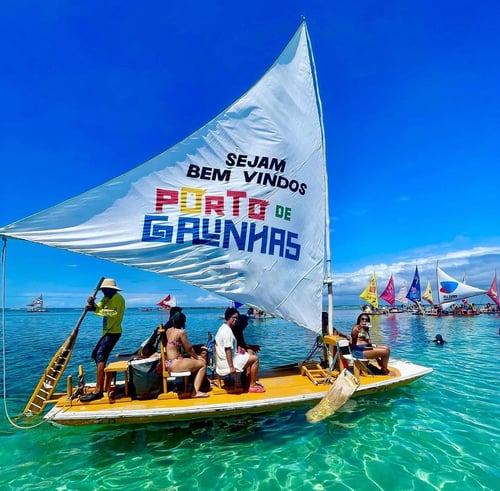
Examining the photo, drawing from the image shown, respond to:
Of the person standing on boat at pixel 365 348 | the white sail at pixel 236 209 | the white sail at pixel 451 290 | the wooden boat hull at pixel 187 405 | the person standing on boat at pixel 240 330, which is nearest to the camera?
the wooden boat hull at pixel 187 405

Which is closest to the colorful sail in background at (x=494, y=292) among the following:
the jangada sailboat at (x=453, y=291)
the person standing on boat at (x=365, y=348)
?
the jangada sailboat at (x=453, y=291)

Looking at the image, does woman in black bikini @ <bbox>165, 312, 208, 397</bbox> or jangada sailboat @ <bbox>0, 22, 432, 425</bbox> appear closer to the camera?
jangada sailboat @ <bbox>0, 22, 432, 425</bbox>

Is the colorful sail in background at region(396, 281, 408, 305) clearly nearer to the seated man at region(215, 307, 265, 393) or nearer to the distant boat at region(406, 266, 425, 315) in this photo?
the distant boat at region(406, 266, 425, 315)

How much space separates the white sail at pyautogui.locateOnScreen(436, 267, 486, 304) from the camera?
5467cm

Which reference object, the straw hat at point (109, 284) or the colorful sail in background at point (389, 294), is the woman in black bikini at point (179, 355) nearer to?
the straw hat at point (109, 284)

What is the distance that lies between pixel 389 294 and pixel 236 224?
228ft

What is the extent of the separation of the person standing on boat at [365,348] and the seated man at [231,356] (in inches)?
130

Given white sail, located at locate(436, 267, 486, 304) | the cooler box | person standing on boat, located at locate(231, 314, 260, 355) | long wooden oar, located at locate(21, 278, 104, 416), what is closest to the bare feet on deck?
the cooler box

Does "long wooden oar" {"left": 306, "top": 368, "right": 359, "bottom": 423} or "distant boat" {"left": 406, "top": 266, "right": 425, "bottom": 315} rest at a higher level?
"distant boat" {"left": 406, "top": 266, "right": 425, "bottom": 315}

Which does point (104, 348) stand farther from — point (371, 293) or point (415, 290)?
point (415, 290)

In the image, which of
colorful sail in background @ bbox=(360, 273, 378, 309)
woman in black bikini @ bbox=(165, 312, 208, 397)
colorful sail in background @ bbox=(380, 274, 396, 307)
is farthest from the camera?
colorful sail in background @ bbox=(380, 274, 396, 307)

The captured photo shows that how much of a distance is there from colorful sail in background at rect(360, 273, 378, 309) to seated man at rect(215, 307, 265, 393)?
60418mm

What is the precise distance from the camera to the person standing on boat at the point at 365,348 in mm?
8781

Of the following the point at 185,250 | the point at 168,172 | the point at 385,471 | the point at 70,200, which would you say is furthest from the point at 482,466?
the point at 70,200
